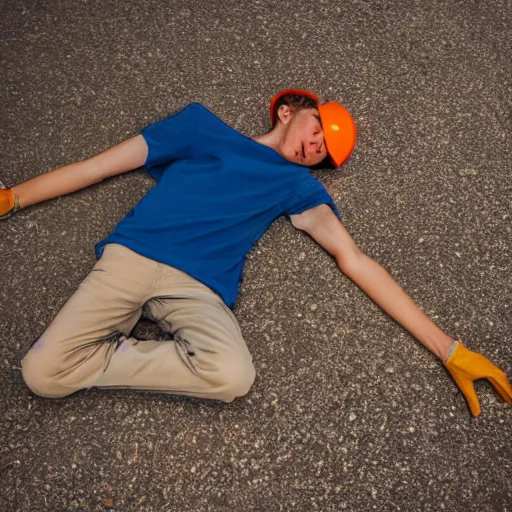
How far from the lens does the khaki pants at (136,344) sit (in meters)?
1.88

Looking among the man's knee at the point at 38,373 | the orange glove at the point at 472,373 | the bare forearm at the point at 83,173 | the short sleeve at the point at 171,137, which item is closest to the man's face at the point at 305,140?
the short sleeve at the point at 171,137

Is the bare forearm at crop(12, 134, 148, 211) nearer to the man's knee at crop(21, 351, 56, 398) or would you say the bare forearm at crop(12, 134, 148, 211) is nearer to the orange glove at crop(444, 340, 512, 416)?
the man's knee at crop(21, 351, 56, 398)

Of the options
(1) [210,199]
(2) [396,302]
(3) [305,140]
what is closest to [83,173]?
(1) [210,199]

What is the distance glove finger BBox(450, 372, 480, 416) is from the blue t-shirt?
2.48 ft

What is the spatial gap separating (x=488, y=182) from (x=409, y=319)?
0.75 meters

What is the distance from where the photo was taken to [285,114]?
2.28 m

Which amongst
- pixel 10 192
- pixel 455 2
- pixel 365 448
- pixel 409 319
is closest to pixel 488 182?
Answer: pixel 409 319

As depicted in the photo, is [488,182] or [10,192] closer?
[10,192]

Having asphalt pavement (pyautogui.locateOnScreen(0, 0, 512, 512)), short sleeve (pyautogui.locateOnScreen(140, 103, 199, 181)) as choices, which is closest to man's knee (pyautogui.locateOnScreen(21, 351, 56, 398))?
asphalt pavement (pyautogui.locateOnScreen(0, 0, 512, 512))

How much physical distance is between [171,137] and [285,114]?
0.45m

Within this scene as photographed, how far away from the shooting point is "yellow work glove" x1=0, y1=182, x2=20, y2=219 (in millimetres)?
2158

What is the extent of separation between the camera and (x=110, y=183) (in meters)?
2.34

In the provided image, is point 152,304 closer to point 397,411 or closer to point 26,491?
point 26,491

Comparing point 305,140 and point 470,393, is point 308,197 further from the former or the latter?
point 470,393
